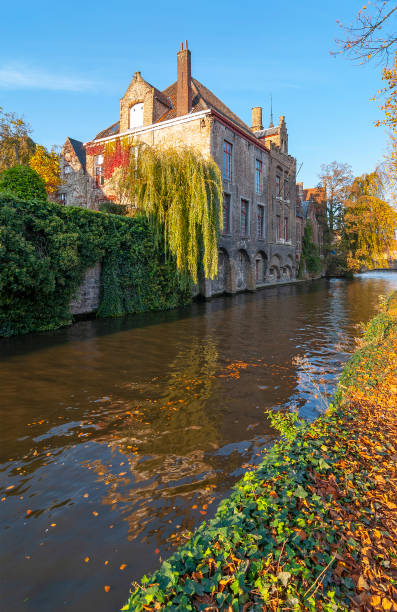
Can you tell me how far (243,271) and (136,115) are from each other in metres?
12.5

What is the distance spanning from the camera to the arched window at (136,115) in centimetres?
2152

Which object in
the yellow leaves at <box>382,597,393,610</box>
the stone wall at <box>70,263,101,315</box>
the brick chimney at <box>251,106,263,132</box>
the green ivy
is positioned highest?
the brick chimney at <box>251,106,263,132</box>

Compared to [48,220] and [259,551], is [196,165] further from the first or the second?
[259,551]

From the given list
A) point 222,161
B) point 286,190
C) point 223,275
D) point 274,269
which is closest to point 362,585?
point 223,275

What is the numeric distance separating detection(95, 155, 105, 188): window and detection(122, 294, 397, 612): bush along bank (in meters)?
23.4

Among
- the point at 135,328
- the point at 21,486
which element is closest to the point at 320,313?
the point at 135,328

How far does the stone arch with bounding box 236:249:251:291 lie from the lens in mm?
23608

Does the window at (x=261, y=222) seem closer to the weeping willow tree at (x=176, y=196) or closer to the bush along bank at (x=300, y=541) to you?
the weeping willow tree at (x=176, y=196)

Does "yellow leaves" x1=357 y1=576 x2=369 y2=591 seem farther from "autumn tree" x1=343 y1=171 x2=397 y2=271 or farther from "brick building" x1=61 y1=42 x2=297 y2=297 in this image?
"autumn tree" x1=343 y1=171 x2=397 y2=271

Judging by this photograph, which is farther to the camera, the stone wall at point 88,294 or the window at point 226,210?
the window at point 226,210

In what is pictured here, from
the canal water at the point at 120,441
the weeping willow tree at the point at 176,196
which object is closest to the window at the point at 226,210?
the weeping willow tree at the point at 176,196

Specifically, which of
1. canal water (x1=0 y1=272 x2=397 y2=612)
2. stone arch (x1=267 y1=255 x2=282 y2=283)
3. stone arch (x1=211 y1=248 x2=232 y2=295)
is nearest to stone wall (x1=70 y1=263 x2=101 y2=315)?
canal water (x1=0 y1=272 x2=397 y2=612)

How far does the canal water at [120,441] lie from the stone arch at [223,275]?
11383mm

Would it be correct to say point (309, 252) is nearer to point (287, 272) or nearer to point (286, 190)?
point (287, 272)
